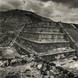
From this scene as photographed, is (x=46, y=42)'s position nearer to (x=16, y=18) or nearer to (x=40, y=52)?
(x=40, y=52)

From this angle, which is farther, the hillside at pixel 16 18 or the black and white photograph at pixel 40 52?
the hillside at pixel 16 18

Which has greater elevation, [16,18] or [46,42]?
[16,18]

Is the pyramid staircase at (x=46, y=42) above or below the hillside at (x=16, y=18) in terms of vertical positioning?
below

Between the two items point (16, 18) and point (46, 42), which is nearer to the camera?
point (46, 42)

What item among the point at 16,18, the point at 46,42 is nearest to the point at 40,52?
the point at 46,42

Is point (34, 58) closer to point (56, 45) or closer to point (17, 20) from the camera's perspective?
point (56, 45)

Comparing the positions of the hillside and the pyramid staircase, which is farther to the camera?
the hillside

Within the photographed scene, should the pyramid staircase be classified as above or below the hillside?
below

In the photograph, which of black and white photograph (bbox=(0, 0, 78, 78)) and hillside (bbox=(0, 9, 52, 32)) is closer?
black and white photograph (bbox=(0, 0, 78, 78))

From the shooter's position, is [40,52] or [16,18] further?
[16,18]

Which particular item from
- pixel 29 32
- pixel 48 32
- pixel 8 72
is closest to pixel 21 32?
pixel 29 32

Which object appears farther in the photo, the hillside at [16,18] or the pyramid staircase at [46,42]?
the hillside at [16,18]
